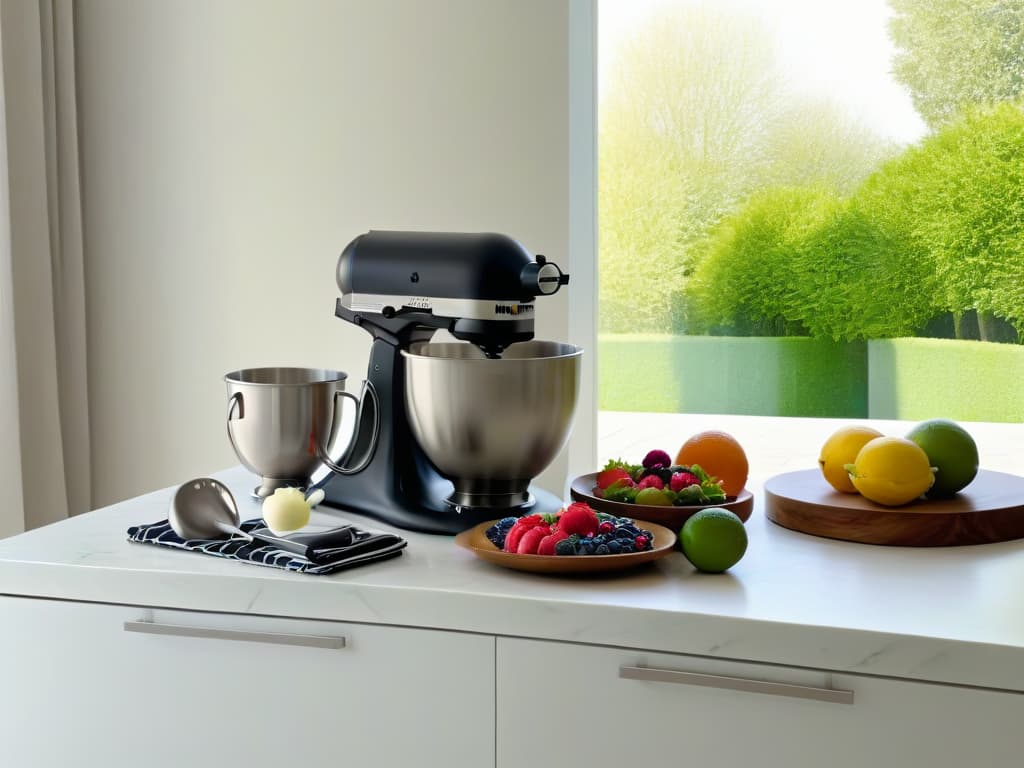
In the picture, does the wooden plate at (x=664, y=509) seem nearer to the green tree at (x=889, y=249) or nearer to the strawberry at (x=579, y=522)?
the strawberry at (x=579, y=522)

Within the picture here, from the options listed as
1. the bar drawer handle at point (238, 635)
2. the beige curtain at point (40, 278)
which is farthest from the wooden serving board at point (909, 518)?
the beige curtain at point (40, 278)

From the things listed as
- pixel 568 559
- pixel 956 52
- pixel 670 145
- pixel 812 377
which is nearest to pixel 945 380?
pixel 812 377

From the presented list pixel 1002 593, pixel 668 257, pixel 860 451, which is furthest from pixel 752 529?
pixel 668 257

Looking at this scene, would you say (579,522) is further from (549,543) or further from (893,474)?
(893,474)

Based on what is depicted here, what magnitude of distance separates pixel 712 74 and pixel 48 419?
1667 millimetres

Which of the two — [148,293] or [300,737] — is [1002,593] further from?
[148,293]

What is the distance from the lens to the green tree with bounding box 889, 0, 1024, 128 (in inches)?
79.1

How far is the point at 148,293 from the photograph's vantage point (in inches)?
98.3

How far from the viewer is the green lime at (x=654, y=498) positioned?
125 centimetres

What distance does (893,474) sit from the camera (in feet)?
4.01

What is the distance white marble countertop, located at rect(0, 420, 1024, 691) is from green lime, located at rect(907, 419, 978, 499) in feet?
0.33

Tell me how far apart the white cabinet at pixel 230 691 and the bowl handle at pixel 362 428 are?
31cm

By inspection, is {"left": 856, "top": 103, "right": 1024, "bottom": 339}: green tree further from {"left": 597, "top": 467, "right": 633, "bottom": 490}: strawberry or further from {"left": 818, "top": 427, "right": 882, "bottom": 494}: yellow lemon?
{"left": 597, "top": 467, "right": 633, "bottom": 490}: strawberry

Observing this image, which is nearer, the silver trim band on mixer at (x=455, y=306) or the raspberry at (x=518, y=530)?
the raspberry at (x=518, y=530)
